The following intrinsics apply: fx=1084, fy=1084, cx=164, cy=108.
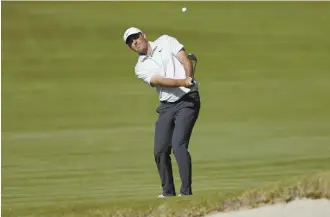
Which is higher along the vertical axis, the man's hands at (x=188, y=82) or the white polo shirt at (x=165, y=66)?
the white polo shirt at (x=165, y=66)

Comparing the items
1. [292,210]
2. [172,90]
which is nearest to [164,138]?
[172,90]

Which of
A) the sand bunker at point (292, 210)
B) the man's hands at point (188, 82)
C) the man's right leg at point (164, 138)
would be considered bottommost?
the sand bunker at point (292, 210)

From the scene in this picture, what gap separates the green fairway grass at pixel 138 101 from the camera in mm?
8961

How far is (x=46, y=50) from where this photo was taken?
14750 mm

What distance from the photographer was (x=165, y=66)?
7555 mm

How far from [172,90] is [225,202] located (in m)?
1.00

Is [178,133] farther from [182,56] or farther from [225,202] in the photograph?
[225,202]

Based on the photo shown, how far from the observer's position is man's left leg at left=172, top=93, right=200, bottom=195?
752cm

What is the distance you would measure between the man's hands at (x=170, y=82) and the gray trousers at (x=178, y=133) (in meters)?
0.22

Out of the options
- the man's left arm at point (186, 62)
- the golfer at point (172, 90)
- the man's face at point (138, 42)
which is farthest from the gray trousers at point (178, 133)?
the man's face at point (138, 42)

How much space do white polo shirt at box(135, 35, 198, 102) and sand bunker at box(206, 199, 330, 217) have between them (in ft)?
3.38

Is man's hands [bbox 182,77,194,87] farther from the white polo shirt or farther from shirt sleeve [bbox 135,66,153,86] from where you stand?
shirt sleeve [bbox 135,66,153,86]

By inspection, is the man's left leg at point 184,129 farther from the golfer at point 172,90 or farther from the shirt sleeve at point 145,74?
the shirt sleeve at point 145,74

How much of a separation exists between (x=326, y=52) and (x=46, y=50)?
3869 mm
